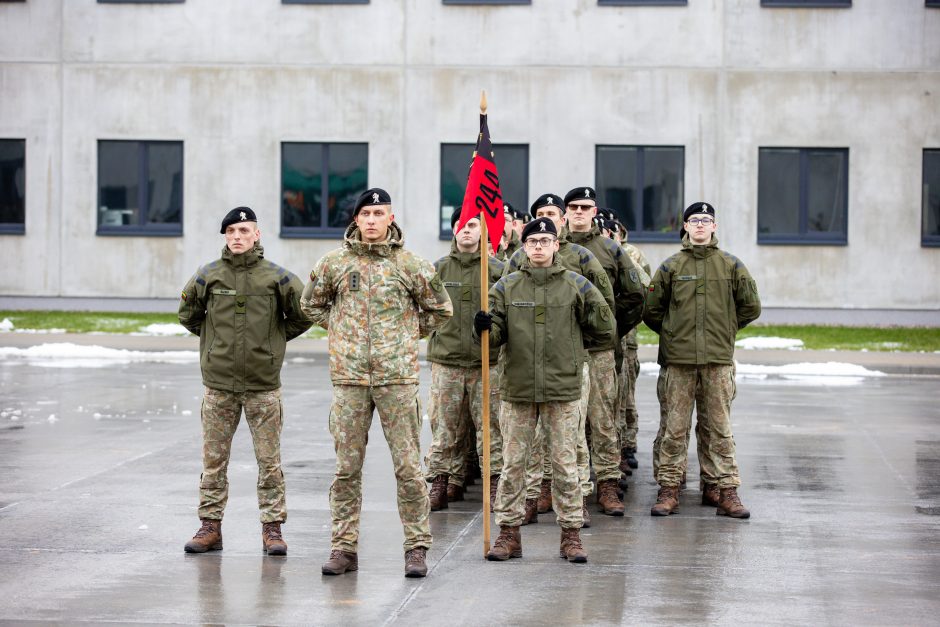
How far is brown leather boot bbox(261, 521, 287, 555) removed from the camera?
29.0 feet

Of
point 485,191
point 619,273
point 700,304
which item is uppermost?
point 485,191

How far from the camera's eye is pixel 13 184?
3022cm

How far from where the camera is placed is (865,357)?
22969 mm

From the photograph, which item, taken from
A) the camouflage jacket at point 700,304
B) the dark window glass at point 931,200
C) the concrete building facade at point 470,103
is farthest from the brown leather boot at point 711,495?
the dark window glass at point 931,200

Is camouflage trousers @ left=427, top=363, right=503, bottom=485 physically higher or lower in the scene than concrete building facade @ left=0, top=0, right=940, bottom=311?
lower

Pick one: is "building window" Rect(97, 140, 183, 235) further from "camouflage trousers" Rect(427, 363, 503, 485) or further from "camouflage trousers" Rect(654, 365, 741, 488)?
"camouflage trousers" Rect(654, 365, 741, 488)

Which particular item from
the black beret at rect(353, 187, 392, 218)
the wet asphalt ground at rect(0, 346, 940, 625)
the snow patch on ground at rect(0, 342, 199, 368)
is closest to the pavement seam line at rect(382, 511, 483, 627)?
the wet asphalt ground at rect(0, 346, 940, 625)

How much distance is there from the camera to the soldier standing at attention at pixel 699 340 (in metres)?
10.5

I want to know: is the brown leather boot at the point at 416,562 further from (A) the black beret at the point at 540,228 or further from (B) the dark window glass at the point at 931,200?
(B) the dark window glass at the point at 931,200

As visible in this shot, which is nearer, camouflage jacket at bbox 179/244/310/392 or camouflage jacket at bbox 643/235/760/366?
camouflage jacket at bbox 179/244/310/392

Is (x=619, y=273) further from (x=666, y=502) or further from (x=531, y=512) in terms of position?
(x=531, y=512)

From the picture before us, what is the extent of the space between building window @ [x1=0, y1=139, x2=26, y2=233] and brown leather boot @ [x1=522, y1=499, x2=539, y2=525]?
74.1ft

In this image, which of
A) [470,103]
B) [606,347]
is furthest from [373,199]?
[470,103]

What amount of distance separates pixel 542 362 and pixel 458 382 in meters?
1.84
